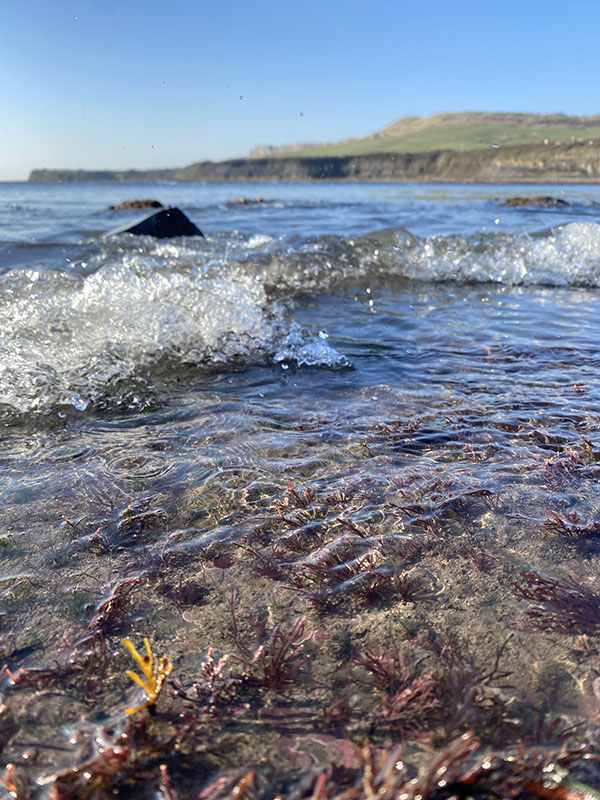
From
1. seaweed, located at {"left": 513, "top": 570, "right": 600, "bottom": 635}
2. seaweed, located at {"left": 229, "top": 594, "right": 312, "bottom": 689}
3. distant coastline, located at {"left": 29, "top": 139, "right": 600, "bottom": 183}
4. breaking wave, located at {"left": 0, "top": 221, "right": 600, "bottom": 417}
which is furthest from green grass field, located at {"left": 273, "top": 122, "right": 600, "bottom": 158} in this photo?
seaweed, located at {"left": 229, "top": 594, "right": 312, "bottom": 689}

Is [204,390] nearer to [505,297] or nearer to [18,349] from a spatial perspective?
[18,349]

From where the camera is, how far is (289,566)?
208cm

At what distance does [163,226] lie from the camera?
452 inches

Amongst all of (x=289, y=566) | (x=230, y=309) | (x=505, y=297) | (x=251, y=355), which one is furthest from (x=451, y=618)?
(x=505, y=297)

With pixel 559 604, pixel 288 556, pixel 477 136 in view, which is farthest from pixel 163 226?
pixel 477 136

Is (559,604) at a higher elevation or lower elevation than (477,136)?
lower

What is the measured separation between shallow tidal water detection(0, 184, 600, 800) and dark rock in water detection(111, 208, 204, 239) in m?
6.47

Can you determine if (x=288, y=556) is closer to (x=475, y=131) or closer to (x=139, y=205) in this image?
(x=139, y=205)

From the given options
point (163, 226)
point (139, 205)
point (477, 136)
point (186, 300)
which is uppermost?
point (477, 136)

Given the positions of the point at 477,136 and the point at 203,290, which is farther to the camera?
the point at 477,136

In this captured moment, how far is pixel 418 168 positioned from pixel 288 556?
10750 centimetres

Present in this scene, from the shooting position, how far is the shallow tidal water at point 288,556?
136 centimetres

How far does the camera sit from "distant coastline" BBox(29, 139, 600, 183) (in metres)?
75.4

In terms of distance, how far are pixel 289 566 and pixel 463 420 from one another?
1.82m
